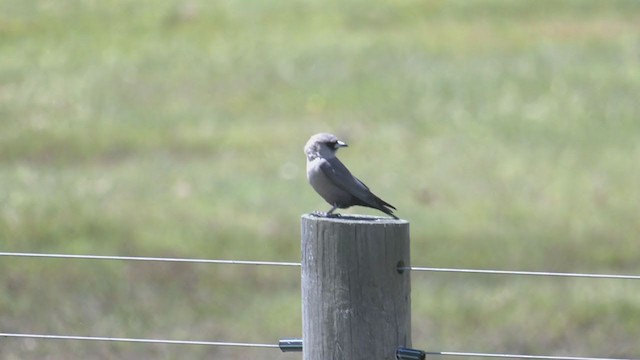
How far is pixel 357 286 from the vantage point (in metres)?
5.20

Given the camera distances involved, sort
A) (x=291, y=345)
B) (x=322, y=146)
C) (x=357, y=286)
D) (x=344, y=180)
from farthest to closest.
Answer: (x=322, y=146) → (x=344, y=180) → (x=291, y=345) → (x=357, y=286)

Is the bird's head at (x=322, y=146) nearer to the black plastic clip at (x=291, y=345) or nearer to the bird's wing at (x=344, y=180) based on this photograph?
the bird's wing at (x=344, y=180)

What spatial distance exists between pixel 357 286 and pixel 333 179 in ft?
4.61

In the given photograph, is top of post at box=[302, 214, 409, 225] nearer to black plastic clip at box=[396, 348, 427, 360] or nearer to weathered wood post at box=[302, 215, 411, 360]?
weathered wood post at box=[302, 215, 411, 360]

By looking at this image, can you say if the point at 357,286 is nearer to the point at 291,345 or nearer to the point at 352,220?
the point at 352,220

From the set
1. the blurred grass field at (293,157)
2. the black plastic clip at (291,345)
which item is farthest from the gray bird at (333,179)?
the blurred grass field at (293,157)

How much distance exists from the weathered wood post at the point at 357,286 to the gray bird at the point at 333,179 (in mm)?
1154

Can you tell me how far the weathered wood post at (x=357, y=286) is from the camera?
204 inches

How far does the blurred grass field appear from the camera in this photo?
Answer: 13062 millimetres

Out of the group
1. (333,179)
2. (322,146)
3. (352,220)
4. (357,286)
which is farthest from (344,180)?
(357,286)

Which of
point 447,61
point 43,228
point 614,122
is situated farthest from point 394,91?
point 43,228

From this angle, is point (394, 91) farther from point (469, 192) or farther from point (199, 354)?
point (199, 354)

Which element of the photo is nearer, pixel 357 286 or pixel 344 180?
pixel 357 286

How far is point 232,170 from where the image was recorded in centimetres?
1723
